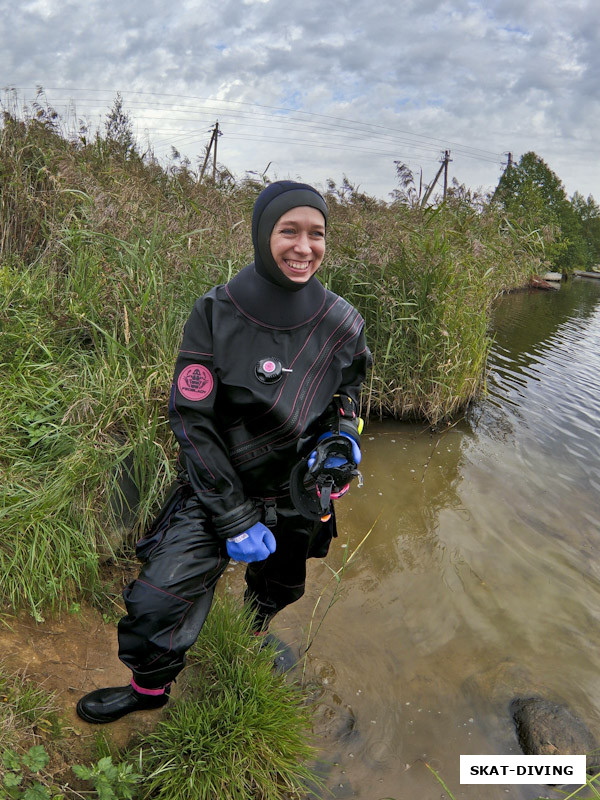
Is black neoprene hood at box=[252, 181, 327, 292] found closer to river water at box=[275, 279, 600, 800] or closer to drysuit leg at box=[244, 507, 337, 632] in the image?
drysuit leg at box=[244, 507, 337, 632]

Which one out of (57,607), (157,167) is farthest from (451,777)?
(157,167)

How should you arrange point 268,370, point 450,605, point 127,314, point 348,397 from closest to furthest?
point 268,370 → point 348,397 → point 127,314 → point 450,605

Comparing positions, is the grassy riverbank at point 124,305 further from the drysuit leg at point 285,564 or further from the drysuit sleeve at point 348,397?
the drysuit sleeve at point 348,397

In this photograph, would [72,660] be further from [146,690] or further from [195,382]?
[195,382]

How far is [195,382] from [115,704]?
3.88 feet

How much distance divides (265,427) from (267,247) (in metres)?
0.62

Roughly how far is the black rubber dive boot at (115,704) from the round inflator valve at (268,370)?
1183mm

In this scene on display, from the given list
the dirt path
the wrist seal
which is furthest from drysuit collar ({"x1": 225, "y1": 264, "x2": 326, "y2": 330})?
the dirt path

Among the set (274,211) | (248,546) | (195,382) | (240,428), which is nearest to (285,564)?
(248,546)

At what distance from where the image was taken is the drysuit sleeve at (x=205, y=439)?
1.69m

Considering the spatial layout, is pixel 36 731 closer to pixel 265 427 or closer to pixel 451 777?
pixel 265 427

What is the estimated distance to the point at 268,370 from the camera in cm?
174

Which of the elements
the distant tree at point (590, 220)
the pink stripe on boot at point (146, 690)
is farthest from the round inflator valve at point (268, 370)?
the distant tree at point (590, 220)

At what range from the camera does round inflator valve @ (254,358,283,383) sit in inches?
68.1
